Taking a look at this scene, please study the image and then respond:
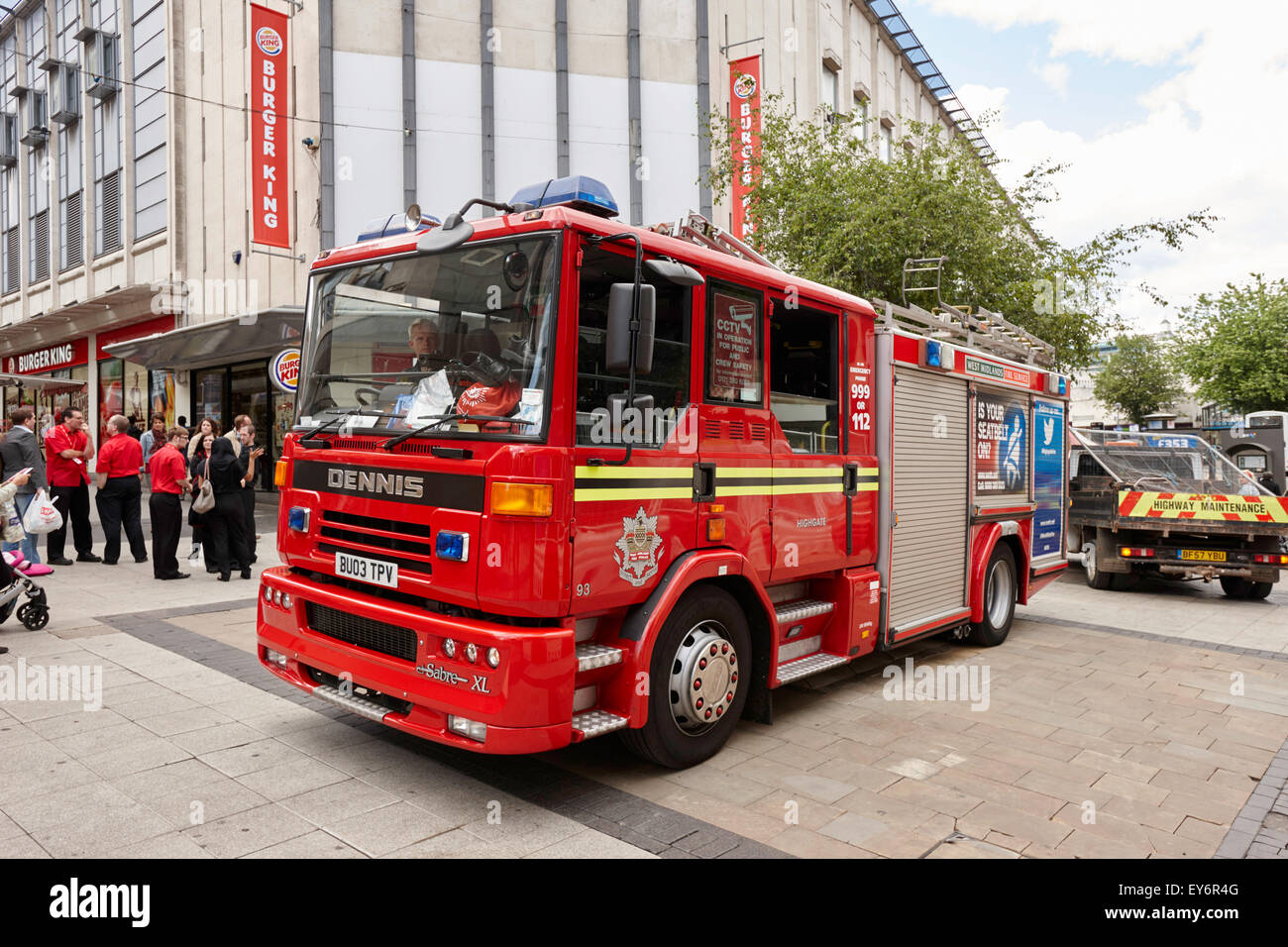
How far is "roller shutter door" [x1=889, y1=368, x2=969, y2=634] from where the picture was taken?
6391mm

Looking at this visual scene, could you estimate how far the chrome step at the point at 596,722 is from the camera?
3.99 metres

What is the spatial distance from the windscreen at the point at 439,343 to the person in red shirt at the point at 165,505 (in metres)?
6.07

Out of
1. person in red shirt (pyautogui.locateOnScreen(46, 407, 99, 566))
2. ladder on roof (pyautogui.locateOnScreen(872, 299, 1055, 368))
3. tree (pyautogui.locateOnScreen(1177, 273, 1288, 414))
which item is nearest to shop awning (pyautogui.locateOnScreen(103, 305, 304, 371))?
person in red shirt (pyautogui.locateOnScreen(46, 407, 99, 566))

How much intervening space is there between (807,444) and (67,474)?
9.72 meters

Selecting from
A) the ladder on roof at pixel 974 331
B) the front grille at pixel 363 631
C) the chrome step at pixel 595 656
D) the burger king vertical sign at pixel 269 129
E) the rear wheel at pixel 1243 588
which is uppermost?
the burger king vertical sign at pixel 269 129

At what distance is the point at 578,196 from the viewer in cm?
438

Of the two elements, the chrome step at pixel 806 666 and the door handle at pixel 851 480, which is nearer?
the chrome step at pixel 806 666

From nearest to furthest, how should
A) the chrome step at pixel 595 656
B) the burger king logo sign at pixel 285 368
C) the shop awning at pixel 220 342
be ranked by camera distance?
the chrome step at pixel 595 656, the burger king logo sign at pixel 285 368, the shop awning at pixel 220 342

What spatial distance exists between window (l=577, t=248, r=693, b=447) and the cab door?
91cm

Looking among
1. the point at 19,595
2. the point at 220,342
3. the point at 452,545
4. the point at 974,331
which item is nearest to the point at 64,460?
the point at 19,595

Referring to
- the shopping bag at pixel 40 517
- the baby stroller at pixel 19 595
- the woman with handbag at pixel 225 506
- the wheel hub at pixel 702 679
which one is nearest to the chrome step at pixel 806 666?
the wheel hub at pixel 702 679

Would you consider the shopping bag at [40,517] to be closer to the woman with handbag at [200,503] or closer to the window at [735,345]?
the woman with handbag at [200,503]

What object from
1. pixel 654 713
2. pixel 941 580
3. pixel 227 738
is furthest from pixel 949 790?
pixel 227 738
